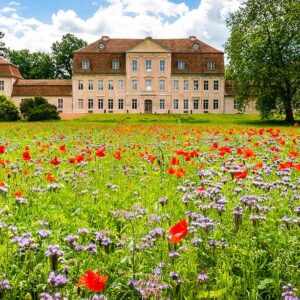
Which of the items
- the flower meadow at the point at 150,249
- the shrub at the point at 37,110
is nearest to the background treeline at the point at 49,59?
the shrub at the point at 37,110

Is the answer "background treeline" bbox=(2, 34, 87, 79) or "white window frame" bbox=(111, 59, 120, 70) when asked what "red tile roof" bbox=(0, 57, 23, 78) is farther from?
"background treeline" bbox=(2, 34, 87, 79)

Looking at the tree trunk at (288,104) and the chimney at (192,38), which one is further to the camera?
the chimney at (192,38)

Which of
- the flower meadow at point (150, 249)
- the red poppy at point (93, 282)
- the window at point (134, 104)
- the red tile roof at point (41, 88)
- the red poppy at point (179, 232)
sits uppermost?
the red tile roof at point (41, 88)

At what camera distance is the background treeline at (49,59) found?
94.9m

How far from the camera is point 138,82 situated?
2781 inches

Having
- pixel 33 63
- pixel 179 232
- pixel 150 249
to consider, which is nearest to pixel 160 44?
pixel 33 63

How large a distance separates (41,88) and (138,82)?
52.0ft

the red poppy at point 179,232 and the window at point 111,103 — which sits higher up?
the window at point 111,103

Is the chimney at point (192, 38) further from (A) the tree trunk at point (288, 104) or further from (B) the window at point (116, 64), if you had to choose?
(A) the tree trunk at point (288, 104)

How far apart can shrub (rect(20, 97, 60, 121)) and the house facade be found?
2664 centimetres

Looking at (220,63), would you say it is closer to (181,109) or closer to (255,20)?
(181,109)

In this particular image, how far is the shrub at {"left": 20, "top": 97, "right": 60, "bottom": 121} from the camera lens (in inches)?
1666

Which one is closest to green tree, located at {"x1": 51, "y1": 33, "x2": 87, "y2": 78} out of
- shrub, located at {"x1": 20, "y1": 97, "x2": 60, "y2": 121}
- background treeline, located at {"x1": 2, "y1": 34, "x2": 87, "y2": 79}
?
background treeline, located at {"x1": 2, "y1": 34, "x2": 87, "y2": 79}

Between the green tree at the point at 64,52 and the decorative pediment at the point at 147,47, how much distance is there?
2980 cm
